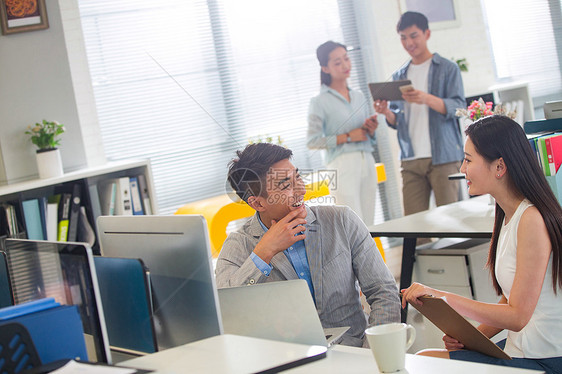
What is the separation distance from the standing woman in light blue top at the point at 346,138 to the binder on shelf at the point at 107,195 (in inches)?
50.6

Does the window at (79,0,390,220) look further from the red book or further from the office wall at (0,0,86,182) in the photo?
the red book

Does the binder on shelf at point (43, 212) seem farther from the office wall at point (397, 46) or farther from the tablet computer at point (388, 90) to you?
the office wall at point (397, 46)

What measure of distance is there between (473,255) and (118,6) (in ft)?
7.82

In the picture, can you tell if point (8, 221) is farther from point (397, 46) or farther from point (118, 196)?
A: point (397, 46)

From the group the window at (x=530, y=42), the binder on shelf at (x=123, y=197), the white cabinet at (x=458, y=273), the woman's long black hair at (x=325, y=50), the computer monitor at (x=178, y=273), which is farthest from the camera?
the window at (x=530, y=42)

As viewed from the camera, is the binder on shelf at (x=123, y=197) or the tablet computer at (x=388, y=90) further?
the tablet computer at (x=388, y=90)

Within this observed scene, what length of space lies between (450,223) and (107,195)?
167cm

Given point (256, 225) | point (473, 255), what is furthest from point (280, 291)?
point (473, 255)

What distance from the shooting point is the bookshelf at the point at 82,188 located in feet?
9.59

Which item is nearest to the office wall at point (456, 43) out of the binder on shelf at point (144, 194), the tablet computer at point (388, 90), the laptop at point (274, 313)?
the tablet computer at point (388, 90)

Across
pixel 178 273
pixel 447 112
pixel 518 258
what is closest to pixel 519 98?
pixel 447 112

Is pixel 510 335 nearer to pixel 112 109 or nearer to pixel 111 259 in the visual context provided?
pixel 111 259

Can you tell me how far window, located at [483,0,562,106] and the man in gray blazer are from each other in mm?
3693

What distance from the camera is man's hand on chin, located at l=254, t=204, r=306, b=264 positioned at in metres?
1.69
